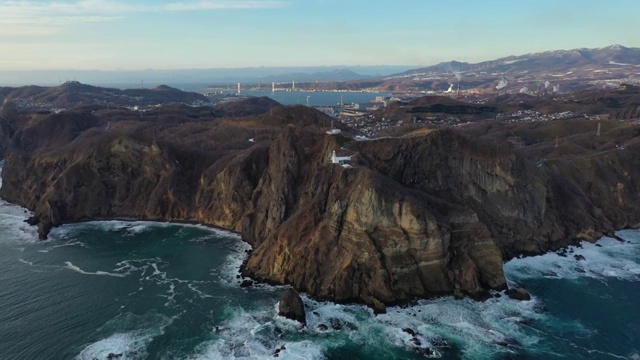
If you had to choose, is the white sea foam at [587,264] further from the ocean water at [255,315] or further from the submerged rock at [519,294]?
the submerged rock at [519,294]

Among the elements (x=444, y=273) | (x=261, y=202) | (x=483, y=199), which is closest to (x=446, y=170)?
(x=483, y=199)

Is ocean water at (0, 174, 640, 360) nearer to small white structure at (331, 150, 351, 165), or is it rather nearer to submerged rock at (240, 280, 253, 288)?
submerged rock at (240, 280, 253, 288)

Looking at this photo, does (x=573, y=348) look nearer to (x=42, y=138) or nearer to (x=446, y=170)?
(x=446, y=170)

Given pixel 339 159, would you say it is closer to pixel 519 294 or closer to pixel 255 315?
pixel 255 315

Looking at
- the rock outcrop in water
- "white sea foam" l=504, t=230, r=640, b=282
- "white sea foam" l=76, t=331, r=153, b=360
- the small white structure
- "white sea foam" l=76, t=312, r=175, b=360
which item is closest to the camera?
"white sea foam" l=76, t=331, r=153, b=360

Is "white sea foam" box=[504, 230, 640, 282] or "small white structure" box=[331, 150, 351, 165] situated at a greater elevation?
"small white structure" box=[331, 150, 351, 165]

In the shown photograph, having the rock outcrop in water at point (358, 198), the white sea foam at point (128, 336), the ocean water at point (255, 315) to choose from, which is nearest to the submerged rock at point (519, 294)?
the ocean water at point (255, 315)

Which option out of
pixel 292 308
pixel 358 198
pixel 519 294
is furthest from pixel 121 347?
pixel 519 294

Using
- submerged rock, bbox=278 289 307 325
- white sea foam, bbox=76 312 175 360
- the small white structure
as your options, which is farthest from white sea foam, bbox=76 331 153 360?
the small white structure
